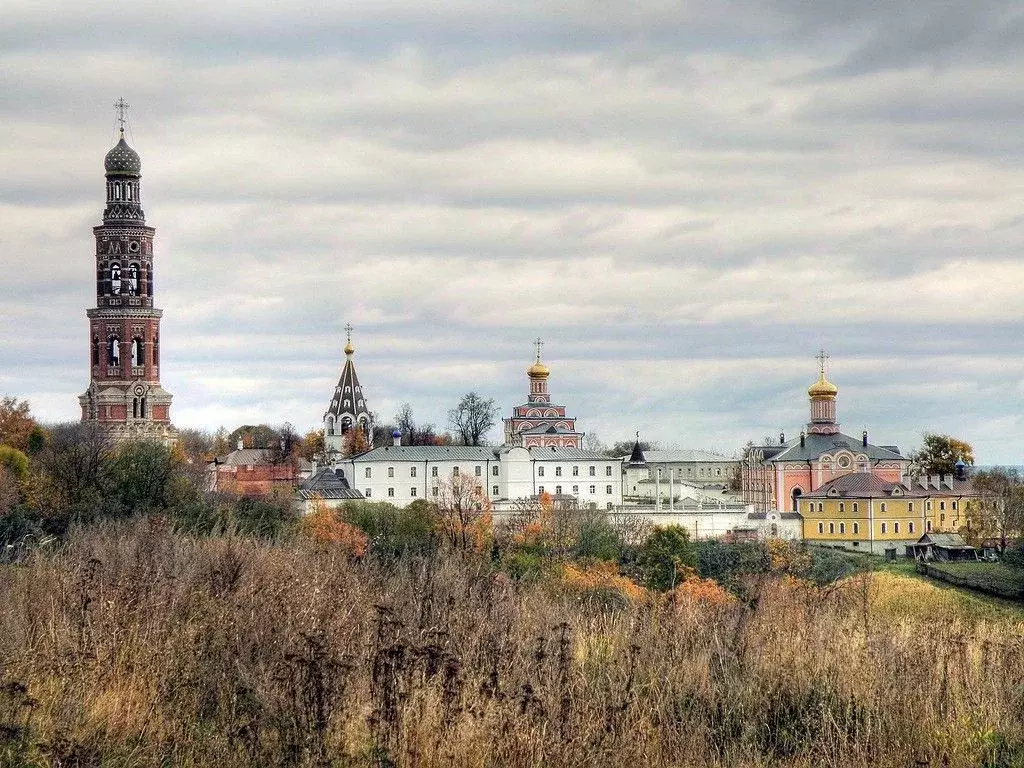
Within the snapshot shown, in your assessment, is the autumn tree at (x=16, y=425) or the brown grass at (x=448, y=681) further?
the autumn tree at (x=16, y=425)

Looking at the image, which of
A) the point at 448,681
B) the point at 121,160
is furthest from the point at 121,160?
the point at 448,681

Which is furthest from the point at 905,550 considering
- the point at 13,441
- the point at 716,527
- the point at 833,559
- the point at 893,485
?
the point at 13,441

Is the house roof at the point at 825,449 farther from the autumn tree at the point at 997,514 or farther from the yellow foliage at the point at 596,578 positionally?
the yellow foliage at the point at 596,578

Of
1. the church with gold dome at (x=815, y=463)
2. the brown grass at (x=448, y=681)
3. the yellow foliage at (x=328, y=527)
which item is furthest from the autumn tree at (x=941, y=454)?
the brown grass at (x=448, y=681)

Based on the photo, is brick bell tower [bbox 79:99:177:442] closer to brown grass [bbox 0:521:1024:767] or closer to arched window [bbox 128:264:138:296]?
arched window [bbox 128:264:138:296]

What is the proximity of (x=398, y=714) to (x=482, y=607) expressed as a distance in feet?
11.1

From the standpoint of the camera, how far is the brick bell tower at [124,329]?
243 feet

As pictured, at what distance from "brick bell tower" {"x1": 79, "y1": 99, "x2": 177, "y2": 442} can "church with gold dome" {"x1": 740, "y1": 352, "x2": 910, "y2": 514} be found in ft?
83.0

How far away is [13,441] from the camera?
2525 inches

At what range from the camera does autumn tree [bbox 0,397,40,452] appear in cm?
6412

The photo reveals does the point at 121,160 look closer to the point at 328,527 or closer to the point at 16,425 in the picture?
the point at 16,425

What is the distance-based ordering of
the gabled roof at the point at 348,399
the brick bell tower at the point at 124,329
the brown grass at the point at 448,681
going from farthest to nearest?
the gabled roof at the point at 348,399 → the brick bell tower at the point at 124,329 → the brown grass at the point at 448,681

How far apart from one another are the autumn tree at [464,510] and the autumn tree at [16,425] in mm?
15667

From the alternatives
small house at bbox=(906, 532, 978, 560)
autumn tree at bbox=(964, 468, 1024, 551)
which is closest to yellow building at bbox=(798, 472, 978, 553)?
small house at bbox=(906, 532, 978, 560)
